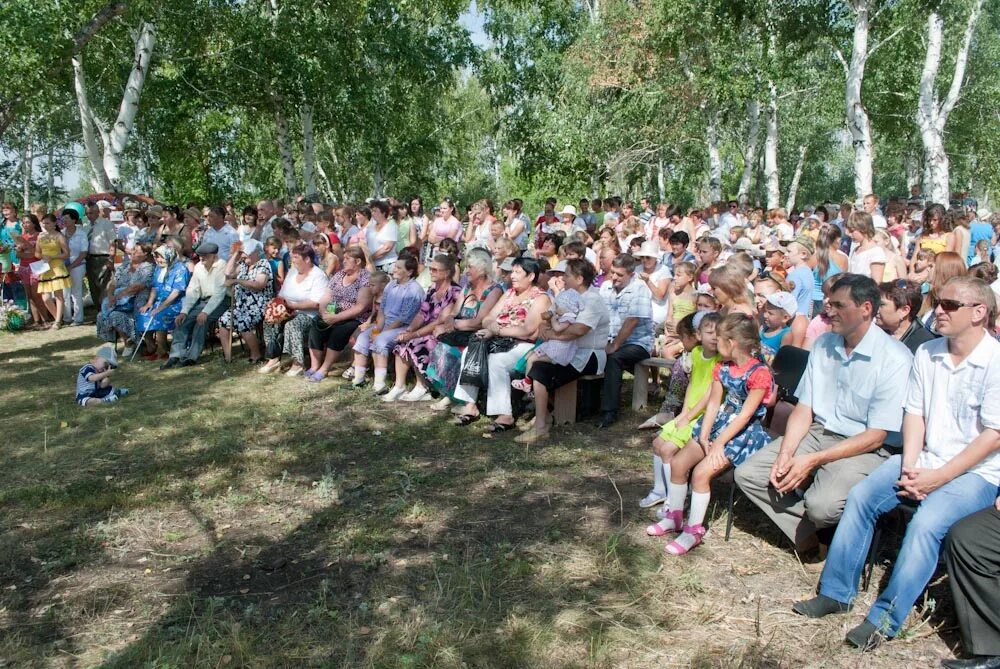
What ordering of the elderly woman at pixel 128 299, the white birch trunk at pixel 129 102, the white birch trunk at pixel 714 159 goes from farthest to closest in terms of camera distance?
1. the white birch trunk at pixel 714 159
2. the white birch trunk at pixel 129 102
3. the elderly woman at pixel 128 299

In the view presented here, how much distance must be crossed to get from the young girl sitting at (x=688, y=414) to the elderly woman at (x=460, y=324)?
2541mm

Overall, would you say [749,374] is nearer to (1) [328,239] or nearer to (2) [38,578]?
(2) [38,578]

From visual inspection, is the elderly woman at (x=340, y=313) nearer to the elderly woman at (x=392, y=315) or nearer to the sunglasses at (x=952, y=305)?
the elderly woman at (x=392, y=315)

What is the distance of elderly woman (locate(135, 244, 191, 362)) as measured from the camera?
907cm

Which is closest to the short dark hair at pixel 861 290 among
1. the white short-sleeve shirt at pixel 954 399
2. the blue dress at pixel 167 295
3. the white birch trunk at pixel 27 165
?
the white short-sleeve shirt at pixel 954 399

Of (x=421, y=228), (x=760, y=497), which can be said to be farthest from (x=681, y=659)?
(x=421, y=228)

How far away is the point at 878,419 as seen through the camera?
3.78 metres

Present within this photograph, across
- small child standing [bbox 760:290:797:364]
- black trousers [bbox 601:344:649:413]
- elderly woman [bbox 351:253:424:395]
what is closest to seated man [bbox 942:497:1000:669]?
small child standing [bbox 760:290:797:364]

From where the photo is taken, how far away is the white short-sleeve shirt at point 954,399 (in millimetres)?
3322

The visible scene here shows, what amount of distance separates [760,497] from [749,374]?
25.2 inches

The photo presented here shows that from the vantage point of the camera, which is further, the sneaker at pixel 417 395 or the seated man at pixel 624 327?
the sneaker at pixel 417 395

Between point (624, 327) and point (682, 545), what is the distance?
2874mm

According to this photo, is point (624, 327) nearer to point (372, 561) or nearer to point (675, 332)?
point (675, 332)

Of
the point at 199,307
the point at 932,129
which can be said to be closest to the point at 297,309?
the point at 199,307
